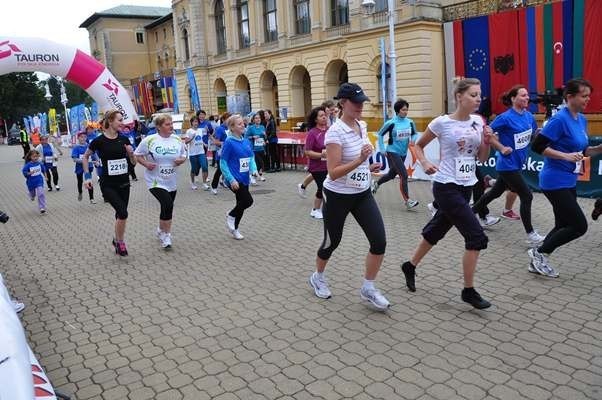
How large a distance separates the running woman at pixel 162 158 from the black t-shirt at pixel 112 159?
0.20 m

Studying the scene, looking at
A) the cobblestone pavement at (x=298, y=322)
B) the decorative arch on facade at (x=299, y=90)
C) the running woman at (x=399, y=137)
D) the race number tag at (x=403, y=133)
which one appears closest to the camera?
the cobblestone pavement at (x=298, y=322)

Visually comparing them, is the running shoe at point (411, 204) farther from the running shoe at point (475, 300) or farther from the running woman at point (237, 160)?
the running shoe at point (475, 300)

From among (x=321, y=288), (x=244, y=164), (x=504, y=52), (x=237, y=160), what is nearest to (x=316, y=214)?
(x=244, y=164)

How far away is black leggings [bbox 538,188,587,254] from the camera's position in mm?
4957

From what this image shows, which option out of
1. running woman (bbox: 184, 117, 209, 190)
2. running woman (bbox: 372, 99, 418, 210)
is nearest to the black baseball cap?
running woman (bbox: 372, 99, 418, 210)

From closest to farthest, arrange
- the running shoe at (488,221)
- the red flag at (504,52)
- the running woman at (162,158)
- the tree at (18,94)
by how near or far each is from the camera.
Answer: the running woman at (162,158), the running shoe at (488,221), the red flag at (504,52), the tree at (18,94)

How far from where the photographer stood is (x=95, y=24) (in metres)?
73.9

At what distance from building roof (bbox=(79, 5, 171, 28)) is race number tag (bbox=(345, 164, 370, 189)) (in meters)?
74.3

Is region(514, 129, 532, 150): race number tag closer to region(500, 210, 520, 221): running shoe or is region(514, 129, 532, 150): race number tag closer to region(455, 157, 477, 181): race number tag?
region(500, 210, 520, 221): running shoe

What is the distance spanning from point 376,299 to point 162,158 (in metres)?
3.68

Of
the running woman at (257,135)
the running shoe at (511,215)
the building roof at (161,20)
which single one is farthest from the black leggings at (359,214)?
the building roof at (161,20)

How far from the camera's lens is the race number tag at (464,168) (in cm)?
441

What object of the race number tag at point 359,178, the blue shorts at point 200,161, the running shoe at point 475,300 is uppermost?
the race number tag at point 359,178

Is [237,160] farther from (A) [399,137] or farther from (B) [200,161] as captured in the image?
(B) [200,161]
